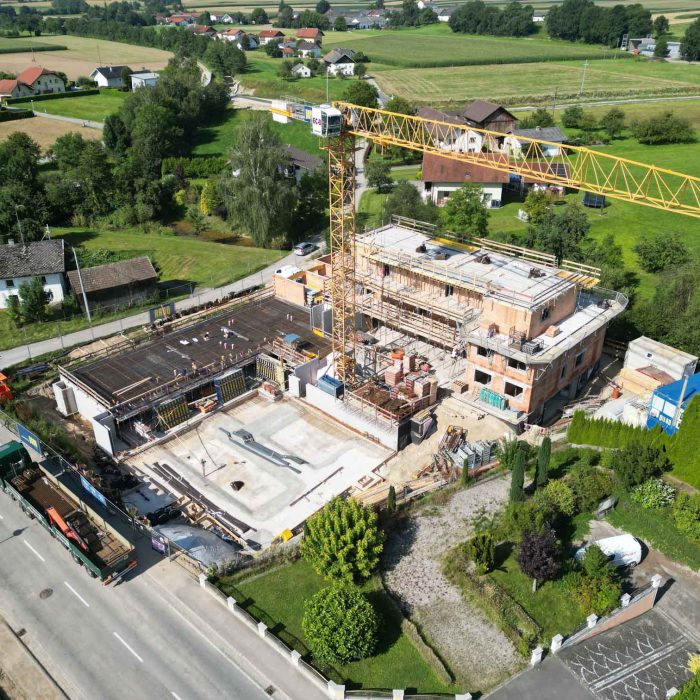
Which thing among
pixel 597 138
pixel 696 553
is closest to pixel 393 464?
pixel 696 553

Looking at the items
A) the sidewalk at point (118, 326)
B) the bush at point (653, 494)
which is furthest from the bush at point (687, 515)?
the sidewalk at point (118, 326)

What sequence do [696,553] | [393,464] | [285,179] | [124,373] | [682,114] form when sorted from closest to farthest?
[696,553] < [393,464] < [124,373] < [285,179] < [682,114]

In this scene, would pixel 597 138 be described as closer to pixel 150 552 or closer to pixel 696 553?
pixel 696 553

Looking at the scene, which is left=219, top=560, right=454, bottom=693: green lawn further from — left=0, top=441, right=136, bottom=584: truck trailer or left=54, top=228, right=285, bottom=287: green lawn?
left=54, top=228, right=285, bottom=287: green lawn

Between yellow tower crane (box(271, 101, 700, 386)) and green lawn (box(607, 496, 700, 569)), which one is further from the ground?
yellow tower crane (box(271, 101, 700, 386))

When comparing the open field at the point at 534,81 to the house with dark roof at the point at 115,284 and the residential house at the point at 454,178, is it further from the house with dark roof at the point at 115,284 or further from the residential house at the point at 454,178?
the house with dark roof at the point at 115,284

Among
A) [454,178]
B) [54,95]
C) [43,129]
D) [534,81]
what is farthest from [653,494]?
[54,95]

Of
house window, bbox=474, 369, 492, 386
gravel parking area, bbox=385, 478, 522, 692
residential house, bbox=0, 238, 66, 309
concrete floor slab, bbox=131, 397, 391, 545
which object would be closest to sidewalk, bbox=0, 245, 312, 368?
residential house, bbox=0, 238, 66, 309
